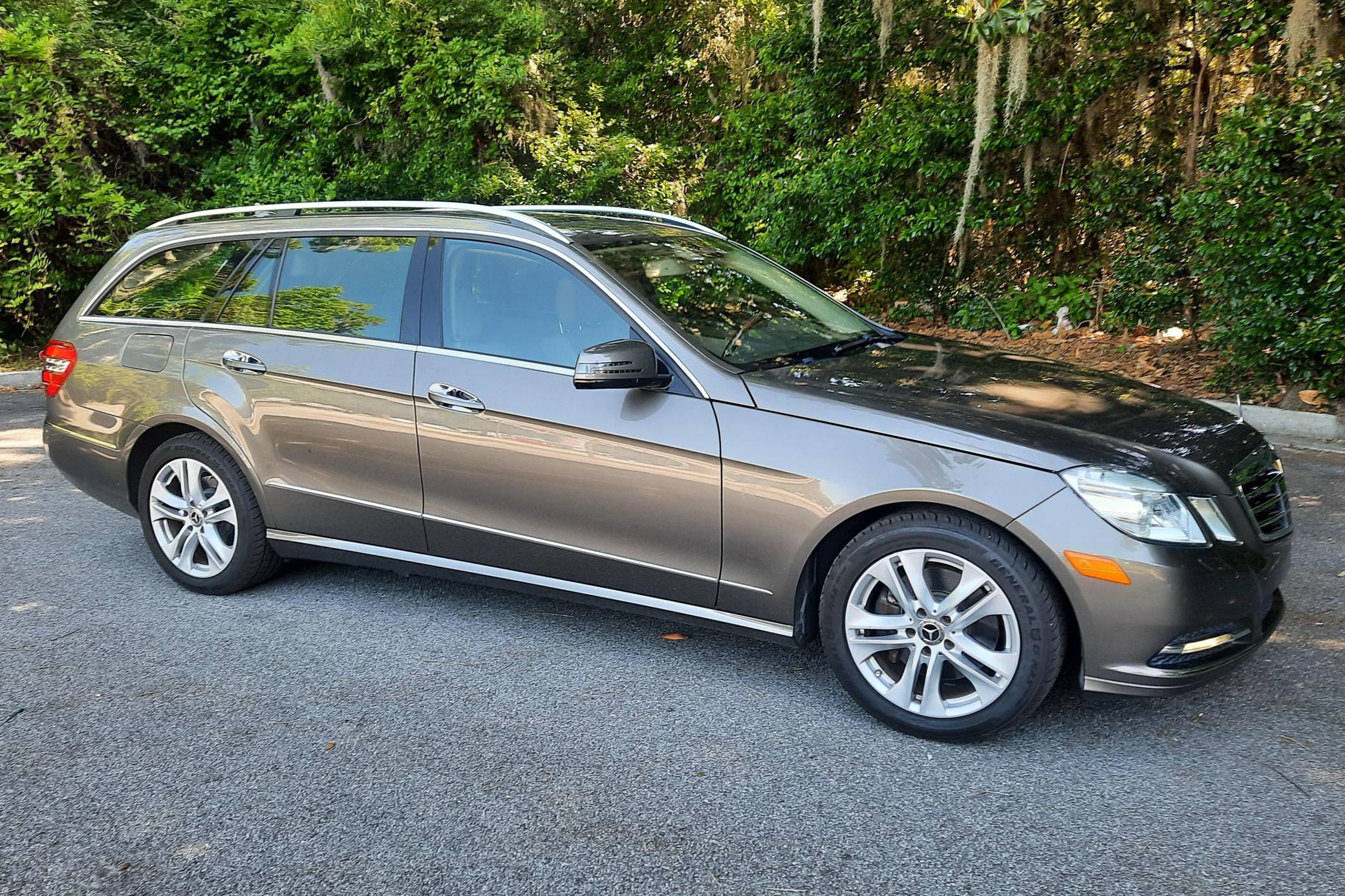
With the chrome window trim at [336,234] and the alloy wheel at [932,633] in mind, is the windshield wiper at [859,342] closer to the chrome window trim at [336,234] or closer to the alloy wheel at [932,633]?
the chrome window trim at [336,234]

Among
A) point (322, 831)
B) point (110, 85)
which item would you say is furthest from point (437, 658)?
point (110, 85)

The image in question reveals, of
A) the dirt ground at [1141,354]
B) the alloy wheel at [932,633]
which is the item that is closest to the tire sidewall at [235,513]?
the alloy wheel at [932,633]

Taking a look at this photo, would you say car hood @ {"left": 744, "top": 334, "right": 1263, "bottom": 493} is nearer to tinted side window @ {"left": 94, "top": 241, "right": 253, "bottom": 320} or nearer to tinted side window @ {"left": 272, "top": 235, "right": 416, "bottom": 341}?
tinted side window @ {"left": 272, "top": 235, "right": 416, "bottom": 341}

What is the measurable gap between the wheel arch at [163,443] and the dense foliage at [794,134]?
637 cm

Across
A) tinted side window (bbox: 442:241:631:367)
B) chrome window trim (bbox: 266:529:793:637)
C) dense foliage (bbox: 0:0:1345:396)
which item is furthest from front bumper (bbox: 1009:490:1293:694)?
dense foliage (bbox: 0:0:1345:396)

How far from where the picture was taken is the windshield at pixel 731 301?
4102mm

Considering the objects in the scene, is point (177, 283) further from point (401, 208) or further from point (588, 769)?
point (588, 769)

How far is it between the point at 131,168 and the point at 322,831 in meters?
13.3

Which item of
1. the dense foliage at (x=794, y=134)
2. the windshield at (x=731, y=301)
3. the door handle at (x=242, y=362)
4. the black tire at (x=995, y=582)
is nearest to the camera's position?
the black tire at (x=995, y=582)

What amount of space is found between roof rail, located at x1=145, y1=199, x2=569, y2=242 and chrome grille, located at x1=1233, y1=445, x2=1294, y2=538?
259cm

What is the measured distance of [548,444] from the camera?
4035 mm

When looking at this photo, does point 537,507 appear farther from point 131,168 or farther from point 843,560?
point 131,168

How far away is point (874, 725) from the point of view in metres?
3.66

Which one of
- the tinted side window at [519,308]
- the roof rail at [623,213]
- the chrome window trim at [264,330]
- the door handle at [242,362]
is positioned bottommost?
the door handle at [242,362]
